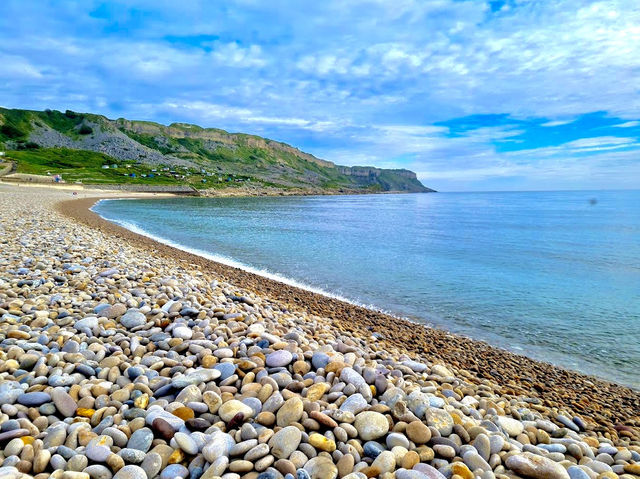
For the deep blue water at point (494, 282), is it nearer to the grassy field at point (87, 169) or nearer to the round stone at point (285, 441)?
the round stone at point (285, 441)

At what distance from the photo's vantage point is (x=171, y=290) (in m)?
8.06

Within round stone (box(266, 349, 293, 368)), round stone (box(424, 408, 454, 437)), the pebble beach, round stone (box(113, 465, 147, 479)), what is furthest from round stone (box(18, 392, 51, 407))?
round stone (box(424, 408, 454, 437))

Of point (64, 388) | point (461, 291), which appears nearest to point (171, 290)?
point (64, 388)

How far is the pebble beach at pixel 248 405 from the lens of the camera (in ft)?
10.8

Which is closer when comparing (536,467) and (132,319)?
(536,467)

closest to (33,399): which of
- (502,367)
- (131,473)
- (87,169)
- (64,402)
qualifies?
(64,402)

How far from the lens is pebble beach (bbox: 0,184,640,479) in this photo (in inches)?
130

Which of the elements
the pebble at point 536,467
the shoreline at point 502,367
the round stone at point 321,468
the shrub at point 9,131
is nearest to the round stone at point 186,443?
the round stone at point 321,468

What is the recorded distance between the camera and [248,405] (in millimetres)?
4043

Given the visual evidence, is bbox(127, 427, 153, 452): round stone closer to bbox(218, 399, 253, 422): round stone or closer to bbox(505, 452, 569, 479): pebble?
bbox(218, 399, 253, 422): round stone

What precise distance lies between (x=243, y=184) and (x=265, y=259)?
151488 millimetres

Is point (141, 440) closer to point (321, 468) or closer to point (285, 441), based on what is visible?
point (285, 441)

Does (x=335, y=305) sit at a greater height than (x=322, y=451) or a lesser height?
lesser

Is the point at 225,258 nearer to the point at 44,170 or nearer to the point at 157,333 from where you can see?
A: the point at 157,333
